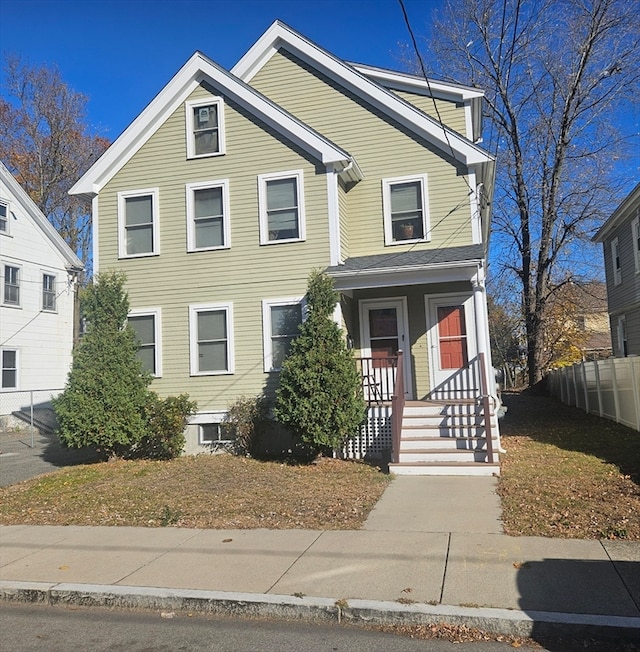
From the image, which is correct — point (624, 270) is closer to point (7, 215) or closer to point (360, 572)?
point (360, 572)

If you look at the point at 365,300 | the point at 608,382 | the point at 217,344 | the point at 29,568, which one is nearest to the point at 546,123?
the point at 608,382

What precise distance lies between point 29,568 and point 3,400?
16.2 metres

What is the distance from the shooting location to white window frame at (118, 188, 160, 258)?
530 inches

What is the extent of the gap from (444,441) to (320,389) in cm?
238

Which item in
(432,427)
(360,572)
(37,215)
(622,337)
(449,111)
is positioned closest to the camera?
(360,572)

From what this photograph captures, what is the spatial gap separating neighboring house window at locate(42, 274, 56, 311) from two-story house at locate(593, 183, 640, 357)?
21368mm

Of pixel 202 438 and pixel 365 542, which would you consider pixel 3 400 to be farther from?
pixel 365 542

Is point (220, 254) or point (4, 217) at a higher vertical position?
point (4, 217)

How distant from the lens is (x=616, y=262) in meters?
23.5

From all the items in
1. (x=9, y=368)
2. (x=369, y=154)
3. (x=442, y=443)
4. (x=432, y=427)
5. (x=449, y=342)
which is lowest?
(x=442, y=443)

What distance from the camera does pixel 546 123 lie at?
25.7 metres

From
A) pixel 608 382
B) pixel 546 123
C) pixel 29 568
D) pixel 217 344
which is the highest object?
pixel 546 123

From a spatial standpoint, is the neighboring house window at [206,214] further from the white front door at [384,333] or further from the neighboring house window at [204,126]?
the white front door at [384,333]

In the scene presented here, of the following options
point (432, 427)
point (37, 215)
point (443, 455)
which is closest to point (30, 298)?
point (37, 215)
